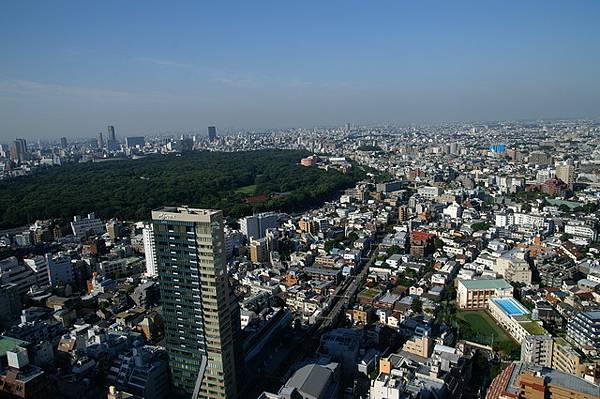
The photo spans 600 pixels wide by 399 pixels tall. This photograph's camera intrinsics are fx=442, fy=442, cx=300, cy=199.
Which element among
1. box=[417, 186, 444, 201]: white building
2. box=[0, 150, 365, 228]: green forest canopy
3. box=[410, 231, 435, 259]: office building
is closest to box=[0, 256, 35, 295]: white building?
box=[0, 150, 365, 228]: green forest canopy

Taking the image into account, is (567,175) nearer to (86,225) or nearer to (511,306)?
(511,306)

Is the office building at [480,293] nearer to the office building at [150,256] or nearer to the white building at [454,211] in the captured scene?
the white building at [454,211]

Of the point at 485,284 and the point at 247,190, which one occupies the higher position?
the point at 247,190

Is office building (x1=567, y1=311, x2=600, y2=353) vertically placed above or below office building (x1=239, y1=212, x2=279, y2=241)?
below

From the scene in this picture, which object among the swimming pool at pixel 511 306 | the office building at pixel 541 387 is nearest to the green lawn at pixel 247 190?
the swimming pool at pixel 511 306

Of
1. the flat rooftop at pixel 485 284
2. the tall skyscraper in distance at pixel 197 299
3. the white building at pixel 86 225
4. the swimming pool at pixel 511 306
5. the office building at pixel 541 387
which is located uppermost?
the tall skyscraper in distance at pixel 197 299

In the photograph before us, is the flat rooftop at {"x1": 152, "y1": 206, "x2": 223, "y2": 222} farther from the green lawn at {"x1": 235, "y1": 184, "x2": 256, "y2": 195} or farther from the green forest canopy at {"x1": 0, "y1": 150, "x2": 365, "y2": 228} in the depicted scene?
the green lawn at {"x1": 235, "y1": 184, "x2": 256, "y2": 195}

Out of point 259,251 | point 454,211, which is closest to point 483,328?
point 259,251
